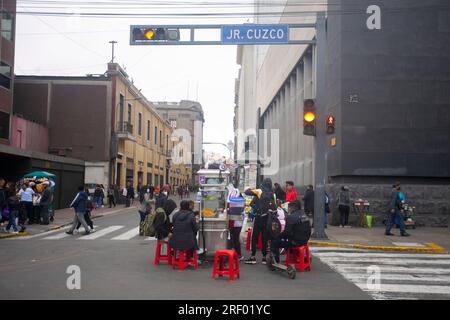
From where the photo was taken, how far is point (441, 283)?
380 inches

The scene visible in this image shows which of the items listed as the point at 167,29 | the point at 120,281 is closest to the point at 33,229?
the point at 167,29

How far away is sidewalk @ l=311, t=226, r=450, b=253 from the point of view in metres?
14.5

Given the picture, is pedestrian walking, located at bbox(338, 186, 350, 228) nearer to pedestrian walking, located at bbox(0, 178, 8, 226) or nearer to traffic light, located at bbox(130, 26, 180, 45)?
traffic light, located at bbox(130, 26, 180, 45)

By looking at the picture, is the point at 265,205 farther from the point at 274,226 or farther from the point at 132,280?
the point at 132,280

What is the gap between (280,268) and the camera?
1015 cm

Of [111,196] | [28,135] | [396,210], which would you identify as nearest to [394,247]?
[396,210]

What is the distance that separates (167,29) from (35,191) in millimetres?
9797

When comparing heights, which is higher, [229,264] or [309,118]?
[309,118]

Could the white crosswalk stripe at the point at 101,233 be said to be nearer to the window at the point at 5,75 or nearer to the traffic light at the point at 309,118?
the traffic light at the point at 309,118

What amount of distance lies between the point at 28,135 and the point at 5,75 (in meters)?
4.94

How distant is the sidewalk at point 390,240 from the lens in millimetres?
14508

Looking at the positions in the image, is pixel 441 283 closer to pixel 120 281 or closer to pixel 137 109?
pixel 120 281

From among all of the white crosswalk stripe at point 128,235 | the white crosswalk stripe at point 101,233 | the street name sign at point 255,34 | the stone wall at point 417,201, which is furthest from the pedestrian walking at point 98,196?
the street name sign at point 255,34

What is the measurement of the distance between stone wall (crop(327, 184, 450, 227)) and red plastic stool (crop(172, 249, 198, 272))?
10730 mm
